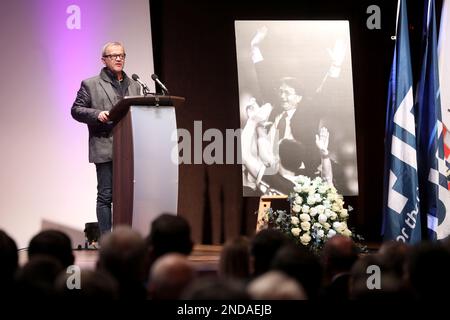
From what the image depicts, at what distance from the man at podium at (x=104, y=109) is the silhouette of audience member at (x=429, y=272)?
3.45 m

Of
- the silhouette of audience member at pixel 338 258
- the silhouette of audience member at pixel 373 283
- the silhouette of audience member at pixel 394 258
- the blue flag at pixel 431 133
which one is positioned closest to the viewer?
the silhouette of audience member at pixel 373 283

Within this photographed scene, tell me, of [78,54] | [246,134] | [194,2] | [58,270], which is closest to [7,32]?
[78,54]

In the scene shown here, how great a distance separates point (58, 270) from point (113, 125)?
3.18 meters

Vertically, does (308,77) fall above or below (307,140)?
above

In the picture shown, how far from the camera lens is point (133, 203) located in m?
5.71

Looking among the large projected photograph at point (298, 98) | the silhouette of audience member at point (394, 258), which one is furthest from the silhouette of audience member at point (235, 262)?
the large projected photograph at point (298, 98)

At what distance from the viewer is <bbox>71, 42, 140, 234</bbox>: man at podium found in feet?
20.7

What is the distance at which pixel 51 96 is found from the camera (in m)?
7.73

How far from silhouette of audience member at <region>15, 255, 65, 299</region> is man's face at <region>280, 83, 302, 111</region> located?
195 inches

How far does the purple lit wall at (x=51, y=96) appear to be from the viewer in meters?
7.64

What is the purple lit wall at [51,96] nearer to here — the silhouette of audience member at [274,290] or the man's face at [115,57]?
the man's face at [115,57]

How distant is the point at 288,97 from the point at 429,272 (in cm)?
479

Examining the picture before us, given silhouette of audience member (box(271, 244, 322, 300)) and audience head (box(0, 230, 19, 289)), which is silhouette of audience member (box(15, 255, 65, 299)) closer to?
audience head (box(0, 230, 19, 289))
